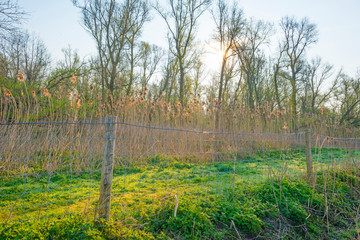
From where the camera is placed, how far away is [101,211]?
2.30 m

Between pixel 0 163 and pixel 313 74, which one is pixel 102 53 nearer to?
pixel 0 163

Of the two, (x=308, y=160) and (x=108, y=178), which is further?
(x=308, y=160)

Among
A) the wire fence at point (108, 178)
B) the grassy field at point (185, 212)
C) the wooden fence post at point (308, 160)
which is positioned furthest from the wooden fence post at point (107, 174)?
the wooden fence post at point (308, 160)

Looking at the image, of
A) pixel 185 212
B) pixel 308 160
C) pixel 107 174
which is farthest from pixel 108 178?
pixel 308 160

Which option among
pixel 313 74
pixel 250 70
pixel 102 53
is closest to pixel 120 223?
pixel 102 53

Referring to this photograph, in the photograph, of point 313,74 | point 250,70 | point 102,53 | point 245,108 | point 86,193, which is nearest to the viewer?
point 86,193

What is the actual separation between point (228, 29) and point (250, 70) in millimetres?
4864

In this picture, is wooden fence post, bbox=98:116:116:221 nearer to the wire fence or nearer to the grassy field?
the wire fence

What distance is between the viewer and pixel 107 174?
232 cm

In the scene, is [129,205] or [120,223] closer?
[120,223]

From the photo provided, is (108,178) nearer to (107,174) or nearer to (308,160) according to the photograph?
(107,174)

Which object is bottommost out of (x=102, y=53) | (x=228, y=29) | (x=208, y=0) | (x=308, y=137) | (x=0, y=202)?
(x=0, y=202)

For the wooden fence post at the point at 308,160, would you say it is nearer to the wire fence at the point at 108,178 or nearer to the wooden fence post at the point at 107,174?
the wire fence at the point at 108,178

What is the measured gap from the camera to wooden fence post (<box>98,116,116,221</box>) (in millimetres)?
2301
